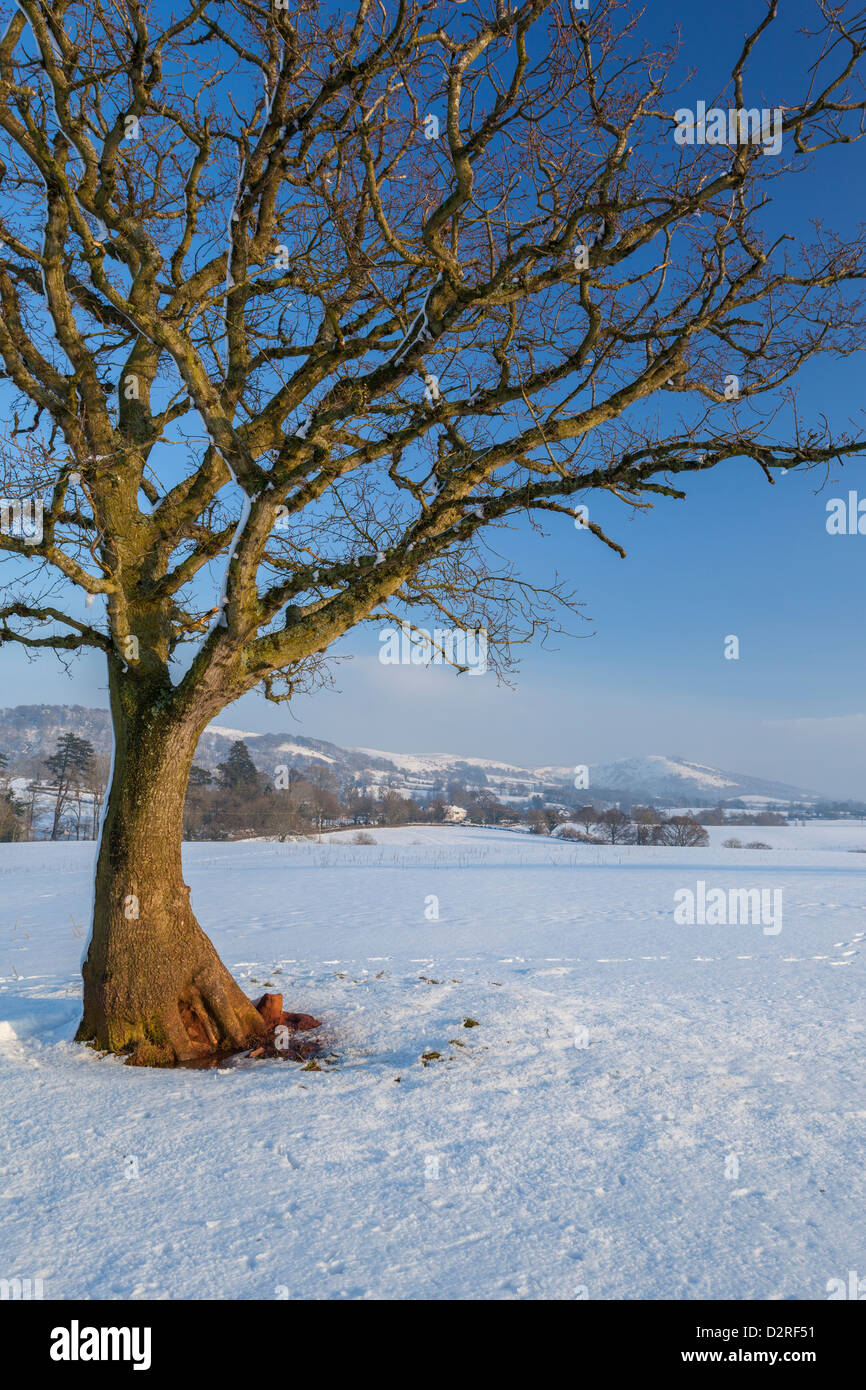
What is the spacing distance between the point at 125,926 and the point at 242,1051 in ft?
4.64

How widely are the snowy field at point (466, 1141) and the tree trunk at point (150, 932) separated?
440mm

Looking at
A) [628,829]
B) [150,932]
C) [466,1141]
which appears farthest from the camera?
[628,829]

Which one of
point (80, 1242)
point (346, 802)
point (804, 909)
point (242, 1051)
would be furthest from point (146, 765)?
point (346, 802)

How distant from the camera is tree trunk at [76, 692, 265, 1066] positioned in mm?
5859

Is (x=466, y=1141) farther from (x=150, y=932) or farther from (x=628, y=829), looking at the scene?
(x=628, y=829)

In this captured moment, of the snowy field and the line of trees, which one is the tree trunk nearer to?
the snowy field

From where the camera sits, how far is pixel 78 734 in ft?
229

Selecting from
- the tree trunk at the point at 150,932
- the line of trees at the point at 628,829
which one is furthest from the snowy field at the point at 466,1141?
the line of trees at the point at 628,829

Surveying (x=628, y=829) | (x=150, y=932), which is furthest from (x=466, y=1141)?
(x=628, y=829)

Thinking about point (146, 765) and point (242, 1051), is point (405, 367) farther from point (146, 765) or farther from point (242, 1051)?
point (242, 1051)

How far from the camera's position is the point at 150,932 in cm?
597

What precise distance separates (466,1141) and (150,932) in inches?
122
